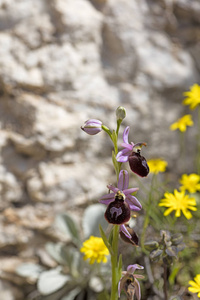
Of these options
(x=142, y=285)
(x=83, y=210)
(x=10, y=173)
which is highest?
(x=10, y=173)

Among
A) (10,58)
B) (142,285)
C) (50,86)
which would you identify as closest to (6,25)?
(10,58)

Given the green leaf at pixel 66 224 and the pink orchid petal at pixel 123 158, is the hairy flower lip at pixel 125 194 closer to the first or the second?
the pink orchid petal at pixel 123 158

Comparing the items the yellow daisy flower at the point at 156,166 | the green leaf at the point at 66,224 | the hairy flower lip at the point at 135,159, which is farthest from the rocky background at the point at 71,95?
the hairy flower lip at the point at 135,159

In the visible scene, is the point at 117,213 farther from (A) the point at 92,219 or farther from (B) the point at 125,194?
(A) the point at 92,219

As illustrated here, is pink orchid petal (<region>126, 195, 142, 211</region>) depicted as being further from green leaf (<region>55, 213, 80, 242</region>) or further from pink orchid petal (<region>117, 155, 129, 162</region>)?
green leaf (<region>55, 213, 80, 242</region>)

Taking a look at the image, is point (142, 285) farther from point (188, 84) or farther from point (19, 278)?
point (188, 84)

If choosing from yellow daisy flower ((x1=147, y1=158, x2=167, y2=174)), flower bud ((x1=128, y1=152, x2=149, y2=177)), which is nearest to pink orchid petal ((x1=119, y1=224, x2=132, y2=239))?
flower bud ((x1=128, y1=152, x2=149, y2=177))
